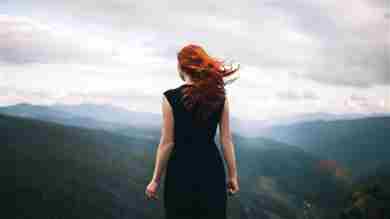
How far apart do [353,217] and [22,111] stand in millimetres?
116266

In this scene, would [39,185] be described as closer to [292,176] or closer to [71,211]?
[71,211]

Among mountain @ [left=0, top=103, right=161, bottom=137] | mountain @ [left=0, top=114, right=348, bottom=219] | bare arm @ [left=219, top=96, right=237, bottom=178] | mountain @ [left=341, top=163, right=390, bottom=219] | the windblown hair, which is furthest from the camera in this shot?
mountain @ [left=0, top=103, right=161, bottom=137]

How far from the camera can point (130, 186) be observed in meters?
40.6

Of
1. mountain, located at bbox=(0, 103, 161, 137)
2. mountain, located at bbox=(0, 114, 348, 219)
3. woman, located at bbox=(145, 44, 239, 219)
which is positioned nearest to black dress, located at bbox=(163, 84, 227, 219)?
woman, located at bbox=(145, 44, 239, 219)

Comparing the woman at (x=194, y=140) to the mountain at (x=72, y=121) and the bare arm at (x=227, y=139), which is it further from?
the mountain at (x=72, y=121)

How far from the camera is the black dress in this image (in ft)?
12.2

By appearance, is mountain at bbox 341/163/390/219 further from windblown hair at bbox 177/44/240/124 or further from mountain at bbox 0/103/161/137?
mountain at bbox 0/103/161/137

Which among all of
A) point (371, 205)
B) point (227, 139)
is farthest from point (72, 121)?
point (227, 139)

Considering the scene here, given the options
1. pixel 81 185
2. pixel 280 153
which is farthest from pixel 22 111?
pixel 81 185

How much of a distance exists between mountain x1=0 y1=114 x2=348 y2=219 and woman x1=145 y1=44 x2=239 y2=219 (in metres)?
15.2

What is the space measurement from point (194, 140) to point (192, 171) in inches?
11.5

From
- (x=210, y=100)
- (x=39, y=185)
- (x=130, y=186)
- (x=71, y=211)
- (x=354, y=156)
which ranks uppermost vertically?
(x=210, y=100)

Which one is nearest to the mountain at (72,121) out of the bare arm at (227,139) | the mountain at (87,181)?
the mountain at (87,181)

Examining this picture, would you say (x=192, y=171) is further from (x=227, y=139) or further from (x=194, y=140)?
(x=227, y=139)
